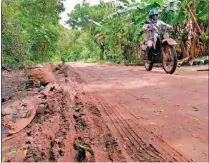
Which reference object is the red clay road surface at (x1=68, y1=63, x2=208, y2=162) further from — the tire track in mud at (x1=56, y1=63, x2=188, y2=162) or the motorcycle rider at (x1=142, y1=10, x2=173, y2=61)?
the motorcycle rider at (x1=142, y1=10, x2=173, y2=61)

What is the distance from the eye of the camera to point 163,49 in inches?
300

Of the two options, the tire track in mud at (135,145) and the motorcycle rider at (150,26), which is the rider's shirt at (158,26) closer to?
the motorcycle rider at (150,26)

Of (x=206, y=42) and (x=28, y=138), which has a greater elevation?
(x=206, y=42)

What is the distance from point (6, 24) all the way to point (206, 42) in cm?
813

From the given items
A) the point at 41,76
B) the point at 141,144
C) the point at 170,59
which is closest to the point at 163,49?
the point at 170,59

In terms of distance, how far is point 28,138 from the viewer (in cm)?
278

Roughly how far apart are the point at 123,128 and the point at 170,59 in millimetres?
4822

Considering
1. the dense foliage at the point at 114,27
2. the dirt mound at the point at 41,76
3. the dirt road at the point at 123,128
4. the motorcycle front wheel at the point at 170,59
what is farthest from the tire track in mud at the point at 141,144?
the dense foliage at the point at 114,27

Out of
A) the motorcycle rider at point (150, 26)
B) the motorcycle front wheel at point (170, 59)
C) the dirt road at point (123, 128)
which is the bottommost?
the dirt road at point (123, 128)

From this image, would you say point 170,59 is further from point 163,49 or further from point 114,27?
point 114,27

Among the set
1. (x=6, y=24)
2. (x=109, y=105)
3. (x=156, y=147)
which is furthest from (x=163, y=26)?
(x=6, y=24)

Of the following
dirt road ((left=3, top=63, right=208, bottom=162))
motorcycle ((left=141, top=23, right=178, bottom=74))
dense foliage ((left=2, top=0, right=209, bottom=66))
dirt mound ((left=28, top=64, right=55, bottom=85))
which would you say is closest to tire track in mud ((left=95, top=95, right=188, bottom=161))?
dirt road ((left=3, top=63, right=208, bottom=162))

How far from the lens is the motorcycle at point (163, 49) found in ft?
23.3

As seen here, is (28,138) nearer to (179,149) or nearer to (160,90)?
(179,149)
